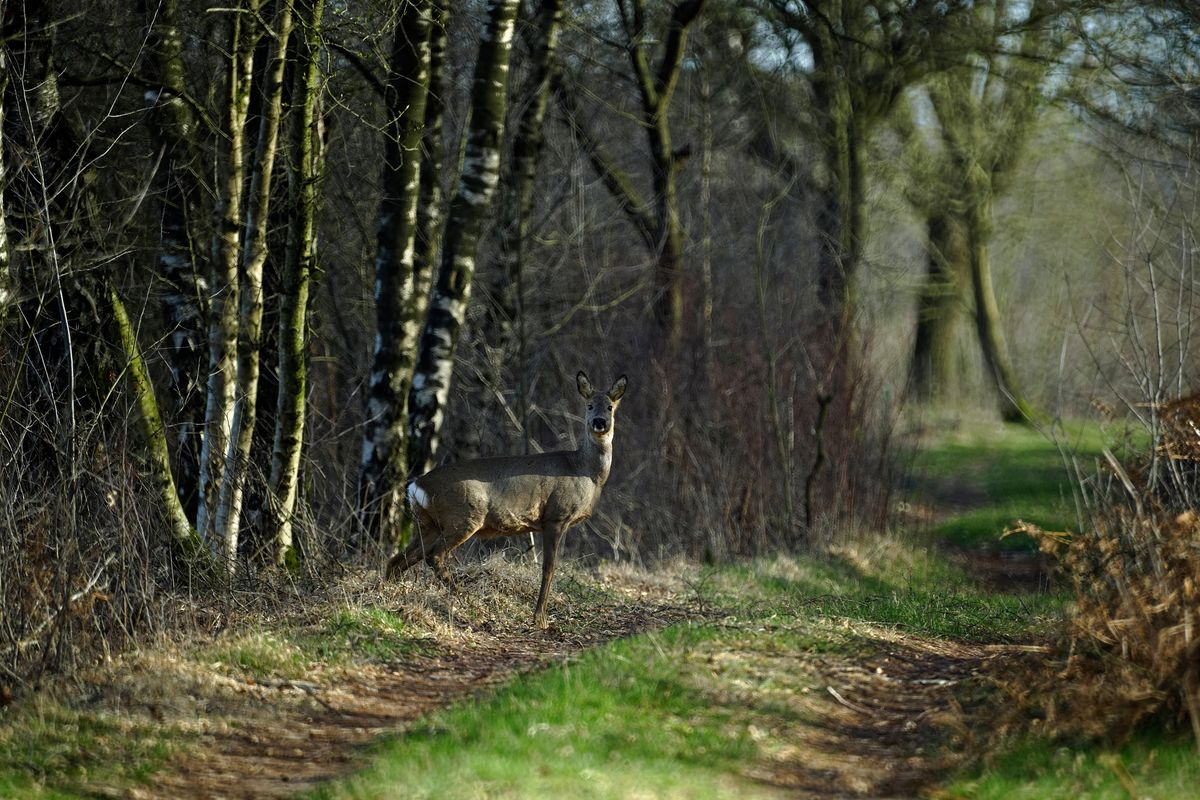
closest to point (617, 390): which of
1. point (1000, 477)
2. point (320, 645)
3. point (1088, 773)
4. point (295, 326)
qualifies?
point (295, 326)

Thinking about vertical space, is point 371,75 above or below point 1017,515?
above

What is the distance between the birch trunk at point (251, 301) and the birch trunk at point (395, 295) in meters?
1.78

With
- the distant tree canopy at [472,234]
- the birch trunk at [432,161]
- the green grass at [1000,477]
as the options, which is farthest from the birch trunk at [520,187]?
the green grass at [1000,477]

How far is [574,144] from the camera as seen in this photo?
1933 cm

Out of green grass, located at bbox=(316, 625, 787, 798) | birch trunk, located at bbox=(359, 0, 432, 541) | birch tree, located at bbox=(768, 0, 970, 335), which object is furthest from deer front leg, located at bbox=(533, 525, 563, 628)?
birch tree, located at bbox=(768, 0, 970, 335)

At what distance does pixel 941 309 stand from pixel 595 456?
2495 centimetres

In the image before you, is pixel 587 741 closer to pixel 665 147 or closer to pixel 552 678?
pixel 552 678

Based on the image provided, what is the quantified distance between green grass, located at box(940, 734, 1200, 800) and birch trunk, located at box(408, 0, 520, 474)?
317 inches

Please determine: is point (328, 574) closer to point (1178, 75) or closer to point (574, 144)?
point (574, 144)

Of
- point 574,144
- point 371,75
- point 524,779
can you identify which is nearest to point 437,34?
point 371,75

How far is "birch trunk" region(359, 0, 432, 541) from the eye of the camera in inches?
498

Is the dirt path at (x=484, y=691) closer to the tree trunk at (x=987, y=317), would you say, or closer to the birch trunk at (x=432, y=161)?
the birch trunk at (x=432, y=161)

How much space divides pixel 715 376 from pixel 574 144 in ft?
12.5

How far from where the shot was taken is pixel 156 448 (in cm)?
1006
